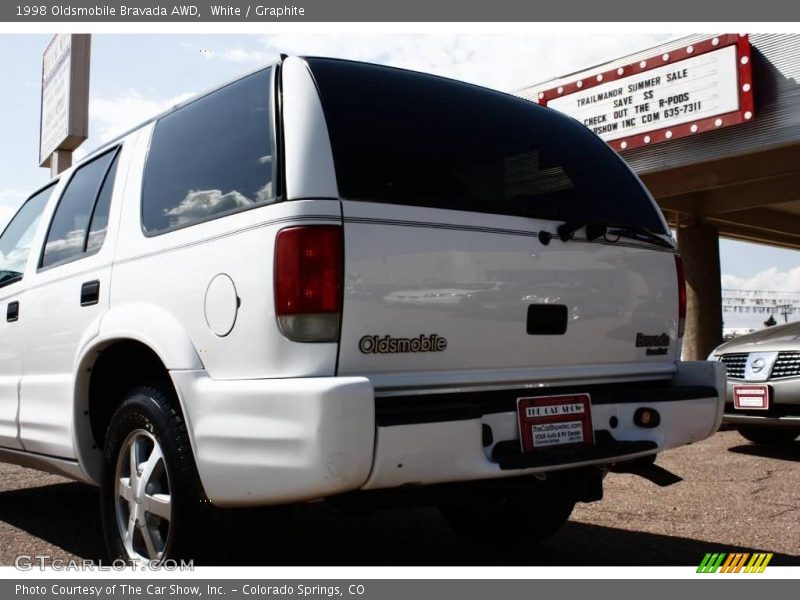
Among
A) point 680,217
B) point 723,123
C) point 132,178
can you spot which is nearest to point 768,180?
point 680,217

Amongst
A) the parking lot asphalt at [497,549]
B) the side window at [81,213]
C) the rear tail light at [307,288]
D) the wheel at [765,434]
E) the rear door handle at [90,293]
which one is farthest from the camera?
the wheel at [765,434]

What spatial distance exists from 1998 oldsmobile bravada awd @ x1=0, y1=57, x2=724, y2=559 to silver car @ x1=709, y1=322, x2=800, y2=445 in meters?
3.46

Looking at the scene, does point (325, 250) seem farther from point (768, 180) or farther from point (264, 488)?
point (768, 180)

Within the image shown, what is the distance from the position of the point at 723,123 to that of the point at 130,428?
8445mm

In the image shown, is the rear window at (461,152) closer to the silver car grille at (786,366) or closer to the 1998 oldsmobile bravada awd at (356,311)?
the 1998 oldsmobile bravada awd at (356,311)

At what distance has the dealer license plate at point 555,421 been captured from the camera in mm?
2748

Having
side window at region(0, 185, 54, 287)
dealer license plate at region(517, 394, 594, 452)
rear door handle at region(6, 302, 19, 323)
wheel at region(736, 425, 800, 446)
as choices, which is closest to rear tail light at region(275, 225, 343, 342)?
dealer license plate at region(517, 394, 594, 452)

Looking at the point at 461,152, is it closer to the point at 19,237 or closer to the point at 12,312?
the point at 12,312

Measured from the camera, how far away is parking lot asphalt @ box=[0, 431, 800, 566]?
→ 3.65 m

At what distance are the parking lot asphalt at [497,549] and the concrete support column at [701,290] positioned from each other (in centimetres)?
713

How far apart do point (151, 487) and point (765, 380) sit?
5284 millimetres

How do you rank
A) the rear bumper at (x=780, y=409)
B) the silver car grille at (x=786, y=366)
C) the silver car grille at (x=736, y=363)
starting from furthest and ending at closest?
the silver car grille at (x=736, y=363)
the silver car grille at (x=786, y=366)
the rear bumper at (x=780, y=409)

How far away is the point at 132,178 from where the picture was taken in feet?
10.9

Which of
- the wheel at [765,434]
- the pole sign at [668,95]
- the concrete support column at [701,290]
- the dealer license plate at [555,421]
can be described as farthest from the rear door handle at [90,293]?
the concrete support column at [701,290]
